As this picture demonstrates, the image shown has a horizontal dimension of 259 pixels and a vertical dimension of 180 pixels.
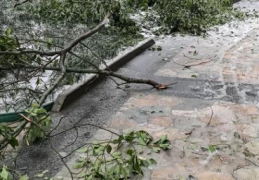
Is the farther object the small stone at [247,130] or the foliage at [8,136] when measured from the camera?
the small stone at [247,130]

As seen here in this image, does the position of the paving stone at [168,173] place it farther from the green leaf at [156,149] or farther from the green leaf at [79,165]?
the green leaf at [79,165]

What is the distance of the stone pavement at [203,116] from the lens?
279cm

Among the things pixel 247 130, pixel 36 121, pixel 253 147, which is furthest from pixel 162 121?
pixel 36 121

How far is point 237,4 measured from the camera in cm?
1225

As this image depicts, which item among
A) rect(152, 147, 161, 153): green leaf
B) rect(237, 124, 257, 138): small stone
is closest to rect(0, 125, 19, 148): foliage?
rect(152, 147, 161, 153): green leaf

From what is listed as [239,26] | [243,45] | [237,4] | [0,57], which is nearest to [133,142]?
[0,57]

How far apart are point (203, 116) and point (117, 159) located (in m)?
Result: 1.33

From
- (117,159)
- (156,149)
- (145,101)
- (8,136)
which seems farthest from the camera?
(145,101)

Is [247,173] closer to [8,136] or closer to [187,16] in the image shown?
[8,136]

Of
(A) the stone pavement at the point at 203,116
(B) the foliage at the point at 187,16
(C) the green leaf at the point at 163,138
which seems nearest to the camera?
(A) the stone pavement at the point at 203,116

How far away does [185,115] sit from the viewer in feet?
12.1

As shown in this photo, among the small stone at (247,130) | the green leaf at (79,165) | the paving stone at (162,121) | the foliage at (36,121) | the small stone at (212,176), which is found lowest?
the paving stone at (162,121)

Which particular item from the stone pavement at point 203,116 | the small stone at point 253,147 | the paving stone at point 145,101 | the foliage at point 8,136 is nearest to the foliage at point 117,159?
the stone pavement at point 203,116

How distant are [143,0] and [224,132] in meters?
5.48
